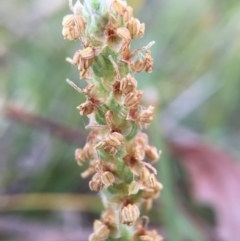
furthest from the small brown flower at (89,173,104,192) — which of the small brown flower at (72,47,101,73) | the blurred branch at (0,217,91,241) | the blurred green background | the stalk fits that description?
the blurred branch at (0,217,91,241)

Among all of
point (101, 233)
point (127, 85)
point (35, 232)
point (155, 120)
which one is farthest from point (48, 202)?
point (127, 85)

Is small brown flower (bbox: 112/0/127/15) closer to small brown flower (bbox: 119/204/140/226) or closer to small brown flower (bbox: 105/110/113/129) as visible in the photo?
small brown flower (bbox: 105/110/113/129)

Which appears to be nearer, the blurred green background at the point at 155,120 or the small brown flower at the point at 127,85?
the small brown flower at the point at 127,85

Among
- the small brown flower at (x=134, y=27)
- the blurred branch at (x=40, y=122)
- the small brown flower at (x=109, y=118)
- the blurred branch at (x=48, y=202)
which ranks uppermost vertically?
the blurred branch at (x=40, y=122)

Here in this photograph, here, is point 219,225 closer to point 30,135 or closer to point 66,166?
point 66,166

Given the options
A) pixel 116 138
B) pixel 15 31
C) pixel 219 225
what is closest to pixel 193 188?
pixel 219 225

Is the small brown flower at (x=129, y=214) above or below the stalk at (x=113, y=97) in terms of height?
below

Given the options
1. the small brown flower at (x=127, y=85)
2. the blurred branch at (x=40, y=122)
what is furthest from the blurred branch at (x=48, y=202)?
the small brown flower at (x=127, y=85)

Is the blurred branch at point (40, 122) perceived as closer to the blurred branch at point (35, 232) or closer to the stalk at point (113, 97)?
the blurred branch at point (35, 232)

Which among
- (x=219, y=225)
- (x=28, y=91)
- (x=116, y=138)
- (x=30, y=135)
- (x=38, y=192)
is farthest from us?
(x=28, y=91)
